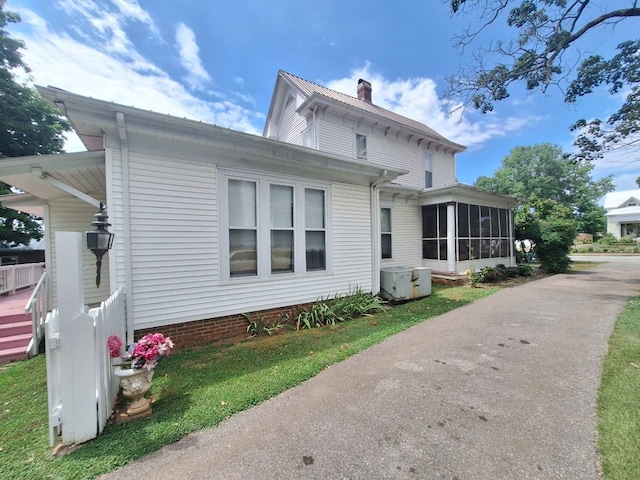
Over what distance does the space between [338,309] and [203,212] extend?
3593mm

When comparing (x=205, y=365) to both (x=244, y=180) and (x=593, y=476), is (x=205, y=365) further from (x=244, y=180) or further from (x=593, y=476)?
(x=593, y=476)

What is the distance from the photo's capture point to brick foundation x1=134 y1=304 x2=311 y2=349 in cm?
443

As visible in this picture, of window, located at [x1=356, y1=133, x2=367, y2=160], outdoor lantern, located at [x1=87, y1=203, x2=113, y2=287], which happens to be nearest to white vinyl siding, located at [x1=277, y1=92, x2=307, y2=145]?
window, located at [x1=356, y1=133, x2=367, y2=160]

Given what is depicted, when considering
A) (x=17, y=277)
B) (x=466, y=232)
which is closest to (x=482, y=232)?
(x=466, y=232)

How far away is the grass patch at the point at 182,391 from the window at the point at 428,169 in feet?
31.9

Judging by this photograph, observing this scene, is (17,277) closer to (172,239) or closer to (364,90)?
(172,239)

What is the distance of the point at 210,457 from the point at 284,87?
13.7 meters

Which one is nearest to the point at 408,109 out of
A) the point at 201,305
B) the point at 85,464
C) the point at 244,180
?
the point at 244,180

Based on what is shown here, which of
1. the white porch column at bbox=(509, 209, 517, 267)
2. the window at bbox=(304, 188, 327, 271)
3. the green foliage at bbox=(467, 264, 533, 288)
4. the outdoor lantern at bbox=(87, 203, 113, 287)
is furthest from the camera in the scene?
the white porch column at bbox=(509, 209, 517, 267)

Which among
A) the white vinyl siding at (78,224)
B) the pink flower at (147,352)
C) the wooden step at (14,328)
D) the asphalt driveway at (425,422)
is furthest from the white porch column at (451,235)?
the wooden step at (14,328)

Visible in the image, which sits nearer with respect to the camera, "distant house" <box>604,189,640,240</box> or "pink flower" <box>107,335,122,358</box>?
"pink flower" <box>107,335,122,358</box>

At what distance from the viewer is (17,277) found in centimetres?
773

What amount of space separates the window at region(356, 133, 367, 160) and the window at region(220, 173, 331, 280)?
241 inches

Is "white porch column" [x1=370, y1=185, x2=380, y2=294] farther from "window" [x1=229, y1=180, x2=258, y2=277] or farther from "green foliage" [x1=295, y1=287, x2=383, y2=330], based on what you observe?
"window" [x1=229, y1=180, x2=258, y2=277]
